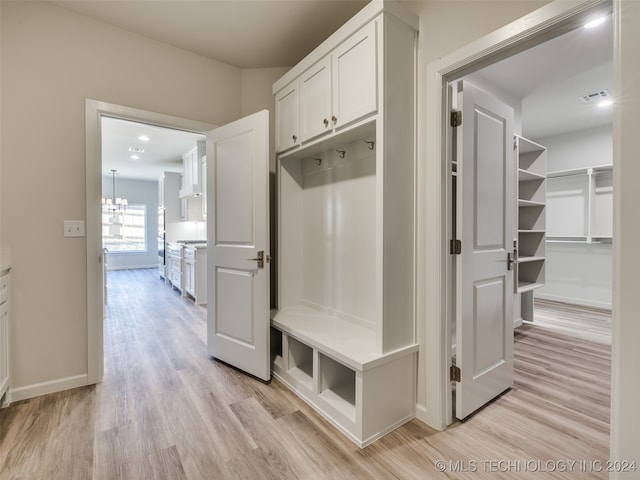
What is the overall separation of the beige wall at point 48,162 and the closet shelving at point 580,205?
589 centimetres

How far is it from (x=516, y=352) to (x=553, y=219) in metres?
3.18

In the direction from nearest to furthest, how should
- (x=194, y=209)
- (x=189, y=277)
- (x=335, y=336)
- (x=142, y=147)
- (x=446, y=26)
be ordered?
(x=446, y=26) < (x=335, y=336) < (x=189, y=277) < (x=142, y=147) < (x=194, y=209)

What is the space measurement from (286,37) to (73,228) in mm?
2189

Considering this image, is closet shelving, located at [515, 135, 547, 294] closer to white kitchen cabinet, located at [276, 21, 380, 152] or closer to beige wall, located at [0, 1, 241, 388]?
white kitchen cabinet, located at [276, 21, 380, 152]

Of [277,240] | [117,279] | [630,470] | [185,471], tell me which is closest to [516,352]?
[630,470]

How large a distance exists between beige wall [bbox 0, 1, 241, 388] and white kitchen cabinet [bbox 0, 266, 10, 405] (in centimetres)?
8

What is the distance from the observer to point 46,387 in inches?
86.0

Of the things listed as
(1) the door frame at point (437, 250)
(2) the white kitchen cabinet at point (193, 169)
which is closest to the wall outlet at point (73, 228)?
(1) the door frame at point (437, 250)

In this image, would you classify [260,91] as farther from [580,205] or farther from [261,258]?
[580,205]

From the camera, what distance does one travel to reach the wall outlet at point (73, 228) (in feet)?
7.35

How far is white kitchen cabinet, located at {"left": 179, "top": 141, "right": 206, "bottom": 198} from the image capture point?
535 centimetres

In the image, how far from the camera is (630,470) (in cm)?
106

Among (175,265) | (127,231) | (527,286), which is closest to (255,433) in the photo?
(527,286)

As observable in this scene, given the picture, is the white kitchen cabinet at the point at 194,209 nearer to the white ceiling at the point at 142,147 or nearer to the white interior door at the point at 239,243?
the white ceiling at the point at 142,147
